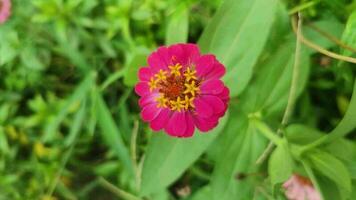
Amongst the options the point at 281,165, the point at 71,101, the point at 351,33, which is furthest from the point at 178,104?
the point at 71,101

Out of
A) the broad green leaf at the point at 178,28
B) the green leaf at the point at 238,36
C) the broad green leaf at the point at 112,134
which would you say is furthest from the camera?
the broad green leaf at the point at 112,134

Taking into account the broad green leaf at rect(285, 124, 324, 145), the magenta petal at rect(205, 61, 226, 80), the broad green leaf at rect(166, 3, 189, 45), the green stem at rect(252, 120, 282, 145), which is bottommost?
the broad green leaf at rect(285, 124, 324, 145)

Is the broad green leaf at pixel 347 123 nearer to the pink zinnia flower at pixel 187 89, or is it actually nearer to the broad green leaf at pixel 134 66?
the pink zinnia flower at pixel 187 89

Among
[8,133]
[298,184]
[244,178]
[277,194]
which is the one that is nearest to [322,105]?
[298,184]

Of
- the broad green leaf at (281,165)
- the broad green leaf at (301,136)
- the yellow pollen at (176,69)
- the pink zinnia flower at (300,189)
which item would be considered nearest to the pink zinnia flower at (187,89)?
the yellow pollen at (176,69)

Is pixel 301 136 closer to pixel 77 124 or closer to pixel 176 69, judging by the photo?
pixel 176 69

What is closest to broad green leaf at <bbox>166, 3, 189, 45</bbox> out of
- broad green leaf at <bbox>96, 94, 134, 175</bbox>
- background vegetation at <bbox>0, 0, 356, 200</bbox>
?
background vegetation at <bbox>0, 0, 356, 200</bbox>

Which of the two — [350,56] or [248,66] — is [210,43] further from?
[350,56]

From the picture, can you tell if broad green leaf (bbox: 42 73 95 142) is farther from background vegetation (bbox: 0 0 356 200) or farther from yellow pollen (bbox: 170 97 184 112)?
yellow pollen (bbox: 170 97 184 112)
